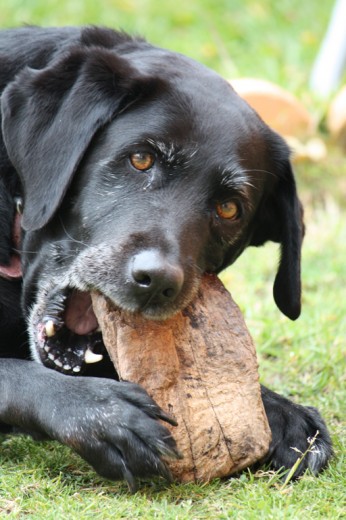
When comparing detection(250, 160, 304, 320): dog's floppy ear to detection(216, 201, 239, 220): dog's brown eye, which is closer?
detection(216, 201, 239, 220): dog's brown eye

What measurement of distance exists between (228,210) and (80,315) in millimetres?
742

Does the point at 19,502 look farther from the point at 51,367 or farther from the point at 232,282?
the point at 232,282

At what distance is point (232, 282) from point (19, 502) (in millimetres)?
3255

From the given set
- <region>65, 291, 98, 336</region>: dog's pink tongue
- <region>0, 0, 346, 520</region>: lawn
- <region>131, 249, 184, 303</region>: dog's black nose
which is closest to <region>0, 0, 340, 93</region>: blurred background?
<region>0, 0, 346, 520</region>: lawn

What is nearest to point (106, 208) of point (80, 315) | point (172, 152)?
point (172, 152)

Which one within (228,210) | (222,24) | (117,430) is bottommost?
(222,24)

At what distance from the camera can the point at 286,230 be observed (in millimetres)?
4121

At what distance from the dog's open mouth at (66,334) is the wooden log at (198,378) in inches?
7.2

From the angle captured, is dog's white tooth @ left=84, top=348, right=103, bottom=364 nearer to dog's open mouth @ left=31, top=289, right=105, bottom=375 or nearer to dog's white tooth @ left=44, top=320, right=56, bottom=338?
dog's open mouth @ left=31, top=289, right=105, bottom=375

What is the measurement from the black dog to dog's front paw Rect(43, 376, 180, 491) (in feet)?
0.04

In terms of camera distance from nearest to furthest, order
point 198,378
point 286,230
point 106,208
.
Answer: point 198,378, point 106,208, point 286,230

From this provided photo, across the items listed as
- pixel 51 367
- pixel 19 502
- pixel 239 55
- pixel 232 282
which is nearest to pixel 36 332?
pixel 51 367

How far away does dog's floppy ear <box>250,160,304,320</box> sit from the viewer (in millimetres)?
4086

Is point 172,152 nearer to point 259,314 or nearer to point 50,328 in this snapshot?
point 50,328
